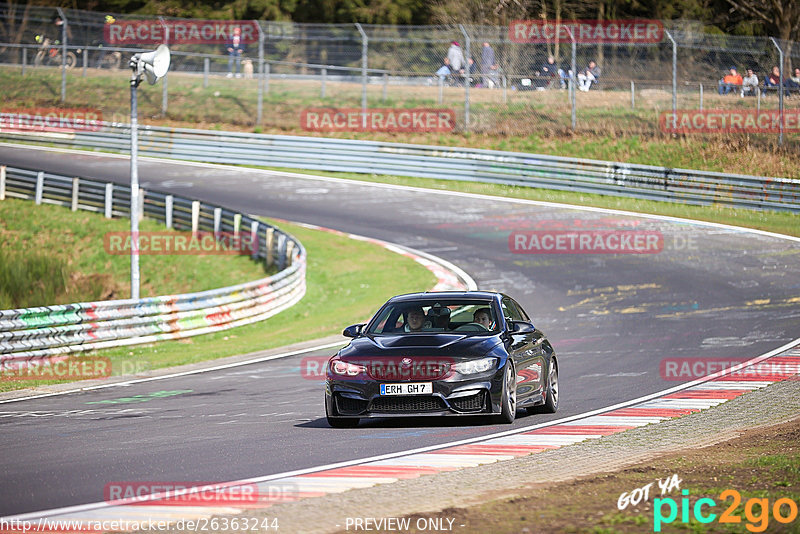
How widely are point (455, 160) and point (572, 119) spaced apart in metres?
4.58

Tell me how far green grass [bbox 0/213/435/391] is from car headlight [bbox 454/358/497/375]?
25.5ft

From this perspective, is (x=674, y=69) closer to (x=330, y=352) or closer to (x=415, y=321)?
(x=330, y=352)

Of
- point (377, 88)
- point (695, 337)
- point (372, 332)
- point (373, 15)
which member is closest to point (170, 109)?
point (377, 88)

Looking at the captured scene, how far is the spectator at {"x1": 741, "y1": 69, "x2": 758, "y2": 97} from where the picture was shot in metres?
34.7

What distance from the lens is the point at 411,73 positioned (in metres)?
39.9

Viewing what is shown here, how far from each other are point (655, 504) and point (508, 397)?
4.28 meters

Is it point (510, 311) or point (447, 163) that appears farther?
point (447, 163)

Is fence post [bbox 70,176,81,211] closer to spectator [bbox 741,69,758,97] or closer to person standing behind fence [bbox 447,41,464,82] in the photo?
person standing behind fence [bbox 447,41,464,82]

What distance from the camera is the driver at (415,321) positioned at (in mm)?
11484

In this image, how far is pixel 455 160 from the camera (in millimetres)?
37750

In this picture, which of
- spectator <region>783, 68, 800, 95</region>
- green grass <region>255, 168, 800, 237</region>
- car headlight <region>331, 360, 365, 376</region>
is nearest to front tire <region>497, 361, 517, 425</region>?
car headlight <region>331, 360, 365, 376</region>

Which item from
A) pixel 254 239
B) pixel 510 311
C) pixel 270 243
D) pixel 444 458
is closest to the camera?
pixel 444 458

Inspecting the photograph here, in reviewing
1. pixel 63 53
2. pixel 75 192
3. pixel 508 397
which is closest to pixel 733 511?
pixel 508 397

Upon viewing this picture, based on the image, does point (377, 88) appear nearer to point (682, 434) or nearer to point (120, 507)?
point (682, 434)
